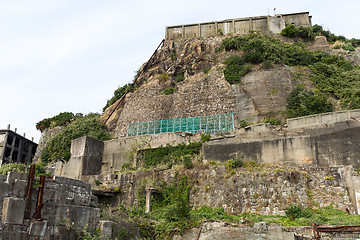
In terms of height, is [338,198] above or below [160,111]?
below

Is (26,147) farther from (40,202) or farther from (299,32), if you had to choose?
(40,202)

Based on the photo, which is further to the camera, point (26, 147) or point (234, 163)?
point (26, 147)

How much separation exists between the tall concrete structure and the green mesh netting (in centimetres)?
1404

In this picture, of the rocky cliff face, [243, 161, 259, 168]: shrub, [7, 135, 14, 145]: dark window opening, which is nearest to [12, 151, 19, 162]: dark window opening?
[7, 135, 14, 145]: dark window opening

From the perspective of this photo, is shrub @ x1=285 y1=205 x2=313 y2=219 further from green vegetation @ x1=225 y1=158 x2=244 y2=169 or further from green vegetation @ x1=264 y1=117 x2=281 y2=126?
green vegetation @ x1=264 y1=117 x2=281 y2=126

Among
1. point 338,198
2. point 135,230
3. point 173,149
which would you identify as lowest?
point 135,230

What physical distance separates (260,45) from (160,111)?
386 inches

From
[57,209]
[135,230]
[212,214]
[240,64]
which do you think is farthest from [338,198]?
[240,64]

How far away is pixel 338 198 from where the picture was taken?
55.0ft

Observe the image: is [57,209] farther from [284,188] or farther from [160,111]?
[160,111]

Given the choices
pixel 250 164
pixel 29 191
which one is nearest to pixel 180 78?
pixel 250 164

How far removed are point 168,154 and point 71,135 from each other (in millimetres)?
9099

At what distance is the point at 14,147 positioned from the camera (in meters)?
39.0

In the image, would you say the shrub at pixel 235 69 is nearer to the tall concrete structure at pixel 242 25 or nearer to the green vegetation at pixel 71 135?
the tall concrete structure at pixel 242 25
